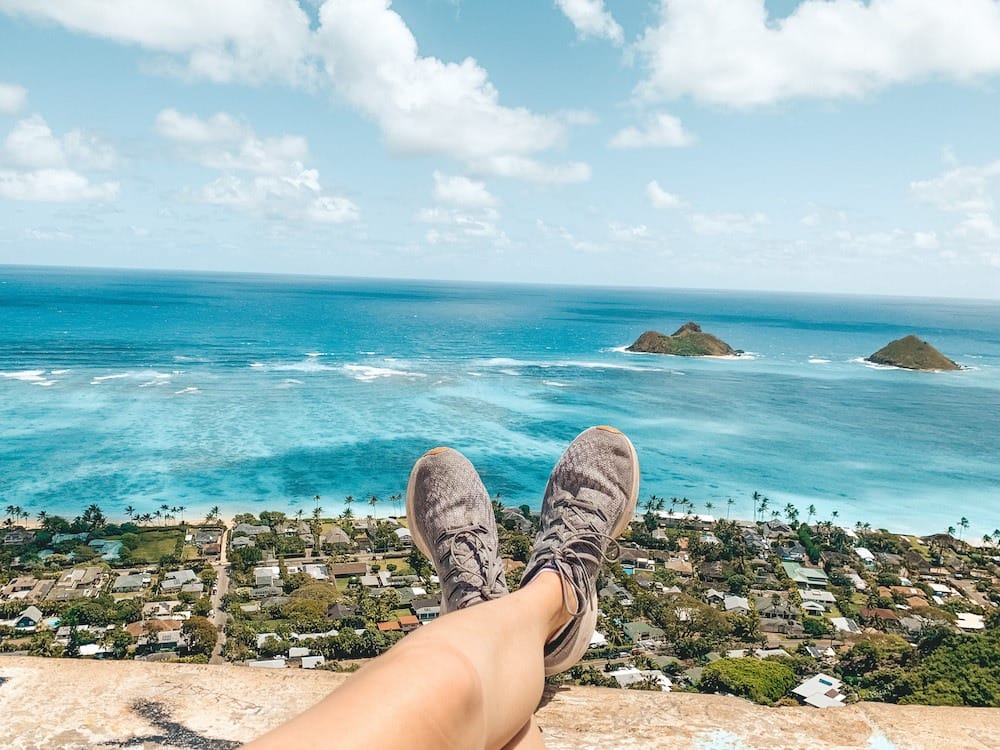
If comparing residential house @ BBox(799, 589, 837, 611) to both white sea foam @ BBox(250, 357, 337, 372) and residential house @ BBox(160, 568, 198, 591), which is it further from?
white sea foam @ BBox(250, 357, 337, 372)

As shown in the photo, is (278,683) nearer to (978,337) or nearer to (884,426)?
(884,426)

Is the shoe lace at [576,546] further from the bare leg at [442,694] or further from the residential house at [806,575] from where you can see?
the residential house at [806,575]

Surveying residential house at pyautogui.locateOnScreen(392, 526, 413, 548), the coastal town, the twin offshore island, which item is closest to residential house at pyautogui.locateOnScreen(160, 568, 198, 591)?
the coastal town

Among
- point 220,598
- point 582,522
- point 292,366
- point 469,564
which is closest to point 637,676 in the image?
point 220,598

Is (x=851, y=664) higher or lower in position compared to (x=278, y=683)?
lower

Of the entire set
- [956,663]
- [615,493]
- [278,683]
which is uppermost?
[615,493]

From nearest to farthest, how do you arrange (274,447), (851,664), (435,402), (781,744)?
(781,744)
(851,664)
(274,447)
(435,402)

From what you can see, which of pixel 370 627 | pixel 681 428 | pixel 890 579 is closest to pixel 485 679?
pixel 370 627
